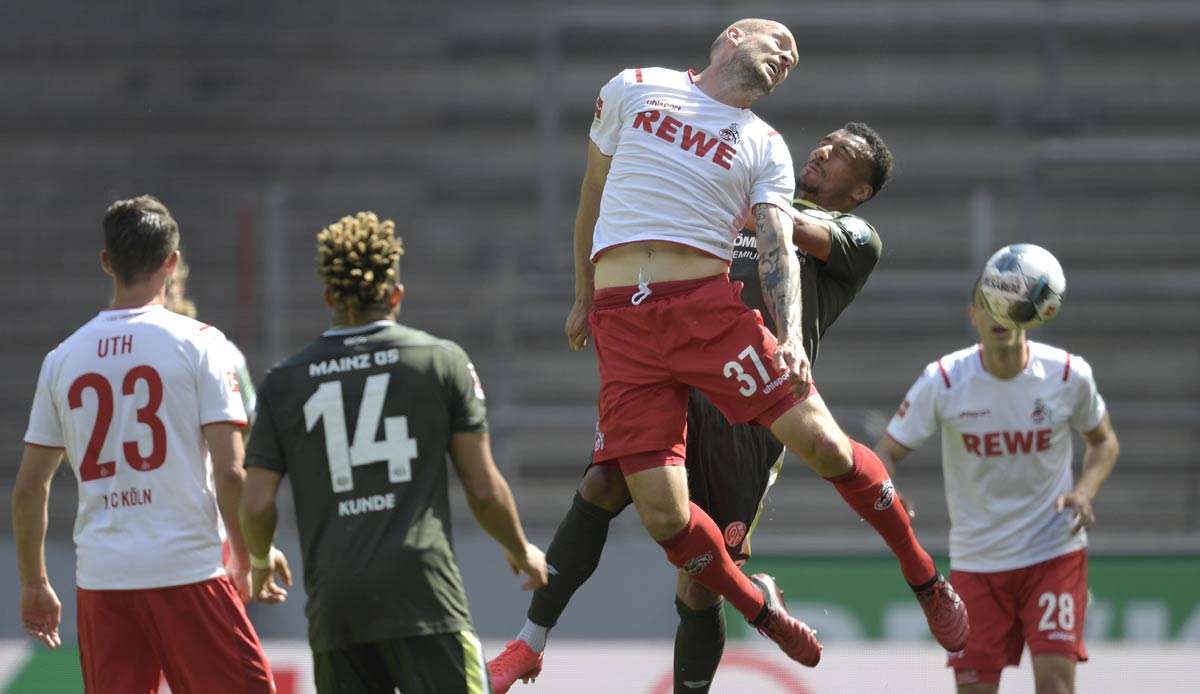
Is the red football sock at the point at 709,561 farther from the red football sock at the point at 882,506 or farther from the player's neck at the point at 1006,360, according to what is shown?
the player's neck at the point at 1006,360

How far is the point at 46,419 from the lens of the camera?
5.05 m

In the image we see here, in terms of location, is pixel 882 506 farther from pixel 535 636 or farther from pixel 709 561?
pixel 535 636

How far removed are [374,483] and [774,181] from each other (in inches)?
61.7

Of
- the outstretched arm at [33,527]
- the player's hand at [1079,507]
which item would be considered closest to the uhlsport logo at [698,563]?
the outstretched arm at [33,527]

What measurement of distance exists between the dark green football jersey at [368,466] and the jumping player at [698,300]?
2.61 ft

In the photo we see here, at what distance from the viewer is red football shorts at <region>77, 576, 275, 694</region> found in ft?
16.0

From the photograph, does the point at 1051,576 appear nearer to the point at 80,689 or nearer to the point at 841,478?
the point at 841,478

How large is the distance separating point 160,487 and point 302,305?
6.23 m

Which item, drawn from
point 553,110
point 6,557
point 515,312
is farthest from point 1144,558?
point 6,557

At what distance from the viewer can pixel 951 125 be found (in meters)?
12.2

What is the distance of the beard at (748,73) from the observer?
5074 millimetres

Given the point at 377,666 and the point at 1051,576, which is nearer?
the point at 377,666

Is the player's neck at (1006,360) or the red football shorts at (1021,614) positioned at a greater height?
the player's neck at (1006,360)

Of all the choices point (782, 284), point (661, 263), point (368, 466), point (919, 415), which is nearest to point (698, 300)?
point (661, 263)
